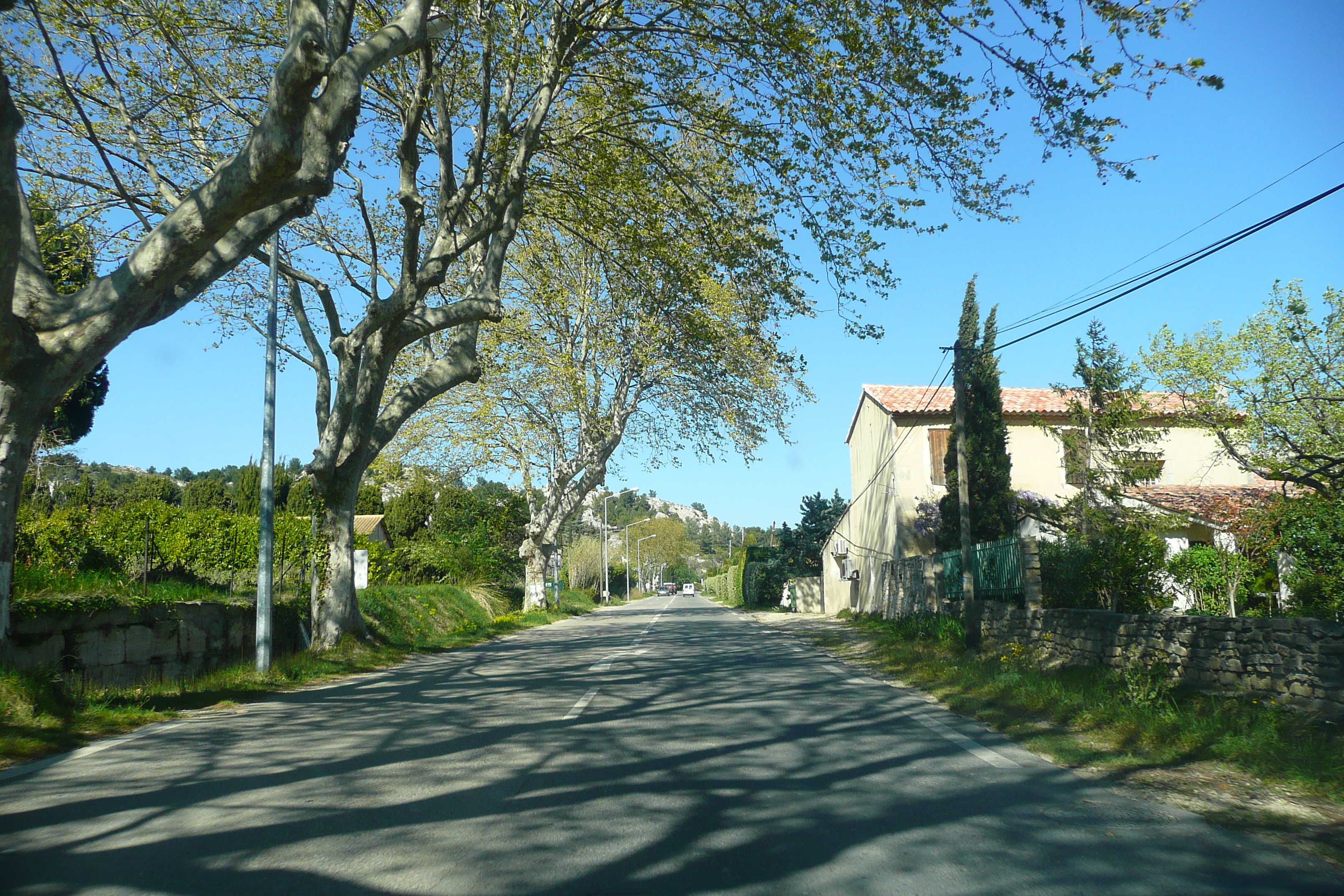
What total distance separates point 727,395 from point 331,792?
23.6 m

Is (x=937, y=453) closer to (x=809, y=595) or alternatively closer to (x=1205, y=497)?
(x=1205, y=497)

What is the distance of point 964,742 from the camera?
295 inches

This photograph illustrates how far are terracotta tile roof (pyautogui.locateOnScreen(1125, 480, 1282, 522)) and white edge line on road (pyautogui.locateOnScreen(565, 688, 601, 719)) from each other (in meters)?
15.6

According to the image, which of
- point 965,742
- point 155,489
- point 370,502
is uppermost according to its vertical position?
point 155,489

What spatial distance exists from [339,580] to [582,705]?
23.5 feet

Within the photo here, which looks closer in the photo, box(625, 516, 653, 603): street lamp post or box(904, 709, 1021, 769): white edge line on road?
box(904, 709, 1021, 769): white edge line on road

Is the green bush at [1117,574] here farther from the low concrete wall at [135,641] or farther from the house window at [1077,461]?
the low concrete wall at [135,641]

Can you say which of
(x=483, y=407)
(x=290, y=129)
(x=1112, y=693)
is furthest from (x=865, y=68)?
(x=483, y=407)

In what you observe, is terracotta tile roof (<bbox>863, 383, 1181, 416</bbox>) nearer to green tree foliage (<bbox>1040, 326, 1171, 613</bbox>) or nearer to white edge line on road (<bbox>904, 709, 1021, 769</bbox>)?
green tree foliage (<bbox>1040, 326, 1171, 613</bbox>)

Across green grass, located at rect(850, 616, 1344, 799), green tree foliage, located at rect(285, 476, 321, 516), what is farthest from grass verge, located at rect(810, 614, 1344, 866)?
green tree foliage, located at rect(285, 476, 321, 516)

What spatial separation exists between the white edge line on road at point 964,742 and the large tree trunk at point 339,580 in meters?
9.47

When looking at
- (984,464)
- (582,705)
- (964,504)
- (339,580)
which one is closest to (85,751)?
(582,705)

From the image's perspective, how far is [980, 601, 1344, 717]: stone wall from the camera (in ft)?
24.2

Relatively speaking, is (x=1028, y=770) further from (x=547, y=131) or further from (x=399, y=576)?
(x=399, y=576)
